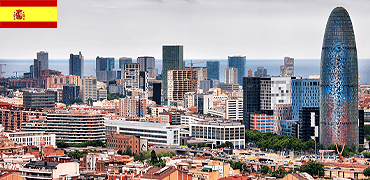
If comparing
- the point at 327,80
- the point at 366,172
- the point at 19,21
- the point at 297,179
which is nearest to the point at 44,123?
the point at 327,80

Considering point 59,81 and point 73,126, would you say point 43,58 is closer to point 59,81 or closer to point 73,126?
point 59,81

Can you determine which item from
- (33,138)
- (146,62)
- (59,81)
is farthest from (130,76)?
(33,138)

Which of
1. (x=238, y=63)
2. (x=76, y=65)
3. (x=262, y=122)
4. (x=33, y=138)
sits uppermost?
(x=238, y=63)

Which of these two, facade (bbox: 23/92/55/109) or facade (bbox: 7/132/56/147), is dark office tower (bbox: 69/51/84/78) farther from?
facade (bbox: 7/132/56/147)

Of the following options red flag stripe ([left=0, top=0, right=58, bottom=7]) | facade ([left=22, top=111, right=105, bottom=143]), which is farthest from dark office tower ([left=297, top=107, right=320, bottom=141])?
red flag stripe ([left=0, top=0, right=58, bottom=7])

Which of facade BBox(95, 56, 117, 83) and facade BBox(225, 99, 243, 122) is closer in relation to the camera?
facade BBox(225, 99, 243, 122)

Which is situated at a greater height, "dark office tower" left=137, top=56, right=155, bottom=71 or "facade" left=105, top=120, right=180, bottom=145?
"dark office tower" left=137, top=56, right=155, bottom=71
